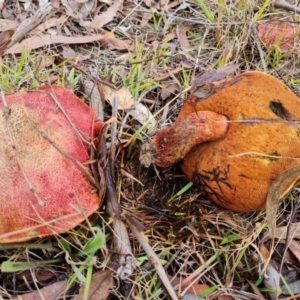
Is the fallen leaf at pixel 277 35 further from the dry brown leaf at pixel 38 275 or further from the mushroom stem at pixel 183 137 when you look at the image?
the dry brown leaf at pixel 38 275

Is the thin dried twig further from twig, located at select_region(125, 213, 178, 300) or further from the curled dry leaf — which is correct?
twig, located at select_region(125, 213, 178, 300)

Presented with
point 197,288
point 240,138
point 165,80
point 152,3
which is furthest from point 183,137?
point 152,3

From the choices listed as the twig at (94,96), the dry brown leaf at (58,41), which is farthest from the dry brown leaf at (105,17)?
the twig at (94,96)

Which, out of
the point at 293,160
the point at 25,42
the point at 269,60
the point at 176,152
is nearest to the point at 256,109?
the point at 293,160

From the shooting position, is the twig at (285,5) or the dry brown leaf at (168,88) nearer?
the dry brown leaf at (168,88)

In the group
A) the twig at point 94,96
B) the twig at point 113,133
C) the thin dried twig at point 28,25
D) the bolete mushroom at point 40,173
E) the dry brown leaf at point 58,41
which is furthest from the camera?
the dry brown leaf at point 58,41

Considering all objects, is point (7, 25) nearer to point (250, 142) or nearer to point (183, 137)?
point (183, 137)

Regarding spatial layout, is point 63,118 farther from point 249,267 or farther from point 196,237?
point 249,267

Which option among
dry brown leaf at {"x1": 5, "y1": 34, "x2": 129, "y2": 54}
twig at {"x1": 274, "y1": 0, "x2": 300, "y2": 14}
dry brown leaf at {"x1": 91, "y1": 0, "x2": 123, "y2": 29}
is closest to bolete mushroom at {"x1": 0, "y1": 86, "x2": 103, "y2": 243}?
dry brown leaf at {"x1": 5, "y1": 34, "x2": 129, "y2": 54}
